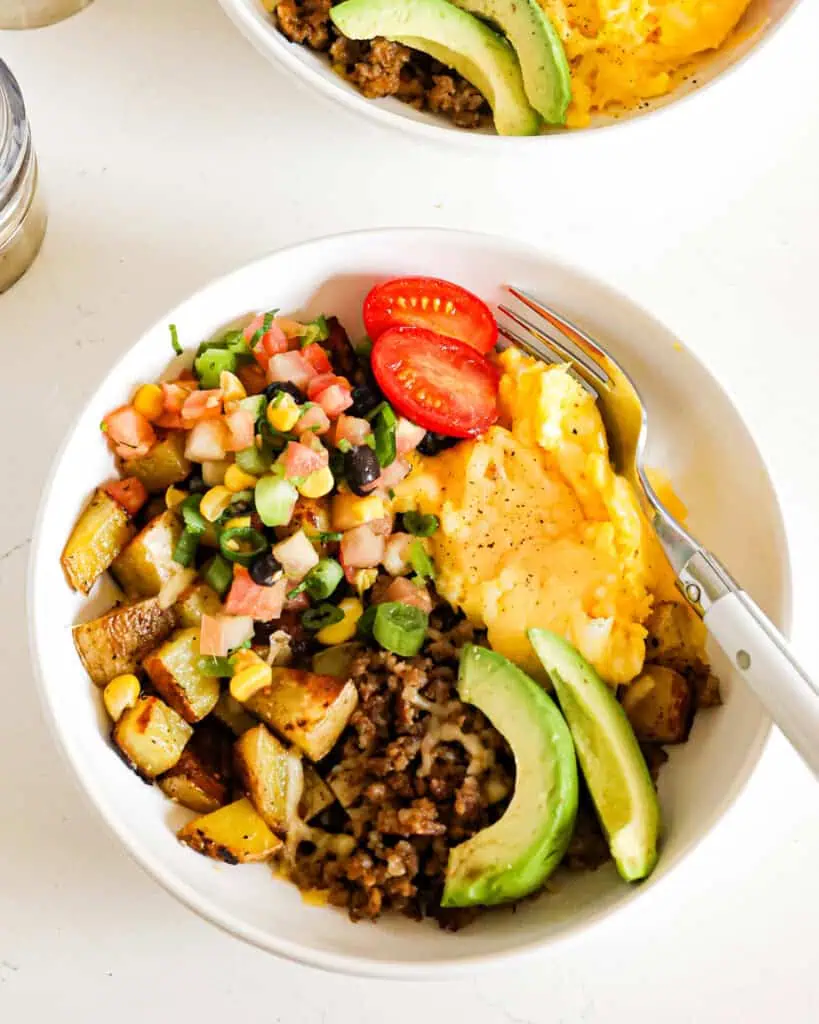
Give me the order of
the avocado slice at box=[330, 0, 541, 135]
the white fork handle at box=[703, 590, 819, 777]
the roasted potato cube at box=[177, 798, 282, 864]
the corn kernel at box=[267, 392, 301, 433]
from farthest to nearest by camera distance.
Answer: the avocado slice at box=[330, 0, 541, 135] → the corn kernel at box=[267, 392, 301, 433] → the roasted potato cube at box=[177, 798, 282, 864] → the white fork handle at box=[703, 590, 819, 777]

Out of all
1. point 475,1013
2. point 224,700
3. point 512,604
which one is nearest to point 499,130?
point 512,604

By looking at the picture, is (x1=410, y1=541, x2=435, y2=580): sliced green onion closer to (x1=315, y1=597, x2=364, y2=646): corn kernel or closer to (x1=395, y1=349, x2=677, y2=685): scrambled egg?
(x1=395, y1=349, x2=677, y2=685): scrambled egg

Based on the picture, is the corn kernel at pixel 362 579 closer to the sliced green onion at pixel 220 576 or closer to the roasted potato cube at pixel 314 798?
the sliced green onion at pixel 220 576

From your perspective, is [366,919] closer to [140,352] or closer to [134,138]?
[140,352]

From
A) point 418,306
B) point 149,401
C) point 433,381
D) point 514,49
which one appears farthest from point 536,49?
point 149,401

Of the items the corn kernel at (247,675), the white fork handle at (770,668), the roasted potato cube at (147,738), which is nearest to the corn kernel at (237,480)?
the corn kernel at (247,675)

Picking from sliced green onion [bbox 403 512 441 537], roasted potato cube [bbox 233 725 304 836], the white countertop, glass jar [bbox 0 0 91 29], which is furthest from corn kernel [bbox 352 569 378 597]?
glass jar [bbox 0 0 91 29]
